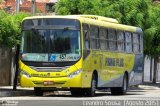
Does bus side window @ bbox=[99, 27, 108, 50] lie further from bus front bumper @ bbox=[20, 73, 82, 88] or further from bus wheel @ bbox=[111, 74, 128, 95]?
bus wheel @ bbox=[111, 74, 128, 95]

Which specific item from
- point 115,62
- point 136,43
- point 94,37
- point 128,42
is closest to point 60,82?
point 94,37

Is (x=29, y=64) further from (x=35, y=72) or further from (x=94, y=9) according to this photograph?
(x=94, y=9)

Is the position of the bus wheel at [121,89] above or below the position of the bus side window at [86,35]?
below

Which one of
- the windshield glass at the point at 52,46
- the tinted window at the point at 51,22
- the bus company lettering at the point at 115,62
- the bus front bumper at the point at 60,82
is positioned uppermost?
the tinted window at the point at 51,22

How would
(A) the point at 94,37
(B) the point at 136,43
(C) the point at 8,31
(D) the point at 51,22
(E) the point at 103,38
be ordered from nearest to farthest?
1. (D) the point at 51,22
2. (A) the point at 94,37
3. (C) the point at 8,31
4. (E) the point at 103,38
5. (B) the point at 136,43

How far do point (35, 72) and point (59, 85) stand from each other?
3.51 feet

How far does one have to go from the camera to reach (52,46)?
25.9m

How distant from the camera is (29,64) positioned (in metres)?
26.0

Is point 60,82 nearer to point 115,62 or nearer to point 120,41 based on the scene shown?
point 115,62

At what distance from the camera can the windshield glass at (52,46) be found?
84.6ft

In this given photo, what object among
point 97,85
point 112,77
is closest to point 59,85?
point 97,85

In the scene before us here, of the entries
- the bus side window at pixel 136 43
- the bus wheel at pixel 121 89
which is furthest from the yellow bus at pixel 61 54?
the bus side window at pixel 136 43

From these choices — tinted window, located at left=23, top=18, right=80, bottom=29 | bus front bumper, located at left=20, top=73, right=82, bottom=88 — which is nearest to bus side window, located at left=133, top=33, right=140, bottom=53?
tinted window, located at left=23, top=18, right=80, bottom=29

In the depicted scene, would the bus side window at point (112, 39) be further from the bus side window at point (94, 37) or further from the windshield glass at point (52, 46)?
the windshield glass at point (52, 46)
